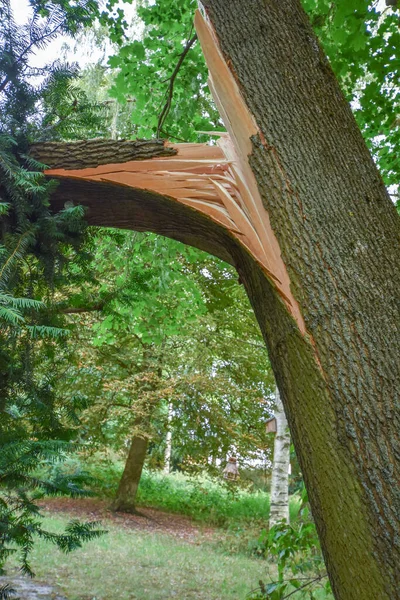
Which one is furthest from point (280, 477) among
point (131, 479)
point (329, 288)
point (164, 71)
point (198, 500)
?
point (329, 288)

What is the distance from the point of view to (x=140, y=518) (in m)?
9.93

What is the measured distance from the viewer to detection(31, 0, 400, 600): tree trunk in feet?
4.30

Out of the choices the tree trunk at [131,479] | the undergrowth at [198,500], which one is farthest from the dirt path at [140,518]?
the undergrowth at [198,500]

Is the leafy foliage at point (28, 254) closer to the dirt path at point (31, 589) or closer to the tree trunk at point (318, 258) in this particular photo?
the tree trunk at point (318, 258)

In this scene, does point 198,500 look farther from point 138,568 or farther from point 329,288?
point 329,288

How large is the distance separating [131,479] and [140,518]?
74cm

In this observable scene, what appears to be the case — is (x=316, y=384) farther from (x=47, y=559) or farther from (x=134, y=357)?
(x=134, y=357)

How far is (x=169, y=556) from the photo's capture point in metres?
7.18

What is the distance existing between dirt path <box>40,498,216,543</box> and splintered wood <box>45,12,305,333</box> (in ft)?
25.7

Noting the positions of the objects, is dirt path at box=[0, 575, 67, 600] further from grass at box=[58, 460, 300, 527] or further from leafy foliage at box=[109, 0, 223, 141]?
grass at box=[58, 460, 300, 527]

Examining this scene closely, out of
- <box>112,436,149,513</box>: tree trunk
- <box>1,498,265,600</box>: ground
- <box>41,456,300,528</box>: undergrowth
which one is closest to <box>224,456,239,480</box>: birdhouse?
<box>41,456,300,528</box>: undergrowth

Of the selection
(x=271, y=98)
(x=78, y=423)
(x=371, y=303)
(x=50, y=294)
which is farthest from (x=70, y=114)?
(x=371, y=303)

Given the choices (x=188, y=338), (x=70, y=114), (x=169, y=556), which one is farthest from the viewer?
(x=188, y=338)

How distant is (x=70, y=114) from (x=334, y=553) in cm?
213
